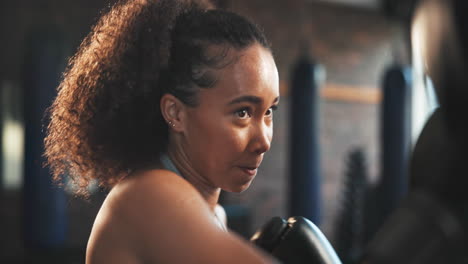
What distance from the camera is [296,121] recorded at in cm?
374

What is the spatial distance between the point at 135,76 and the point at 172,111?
3.9 inches

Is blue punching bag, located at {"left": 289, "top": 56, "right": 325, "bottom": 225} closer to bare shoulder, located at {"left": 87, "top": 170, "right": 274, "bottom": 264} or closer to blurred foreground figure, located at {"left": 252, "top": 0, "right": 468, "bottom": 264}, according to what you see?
bare shoulder, located at {"left": 87, "top": 170, "right": 274, "bottom": 264}

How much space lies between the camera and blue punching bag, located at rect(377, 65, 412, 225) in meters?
4.09

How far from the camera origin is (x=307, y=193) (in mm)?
3734

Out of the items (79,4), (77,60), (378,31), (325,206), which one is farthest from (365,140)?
(77,60)

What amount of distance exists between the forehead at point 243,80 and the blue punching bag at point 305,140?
284cm

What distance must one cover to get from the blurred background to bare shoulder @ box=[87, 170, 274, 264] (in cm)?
93

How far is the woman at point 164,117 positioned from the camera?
776 millimetres

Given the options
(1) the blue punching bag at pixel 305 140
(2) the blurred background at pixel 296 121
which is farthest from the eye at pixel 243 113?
(1) the blue punching bag at pixel 305 140

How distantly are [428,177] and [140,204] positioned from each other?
0.43m


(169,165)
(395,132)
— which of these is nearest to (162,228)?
(169,165)

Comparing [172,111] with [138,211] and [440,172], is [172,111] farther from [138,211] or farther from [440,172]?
[440,172]

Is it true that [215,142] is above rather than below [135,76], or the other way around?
below

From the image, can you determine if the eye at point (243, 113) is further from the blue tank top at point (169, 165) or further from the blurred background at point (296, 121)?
the blurred background at point (296, 121)
